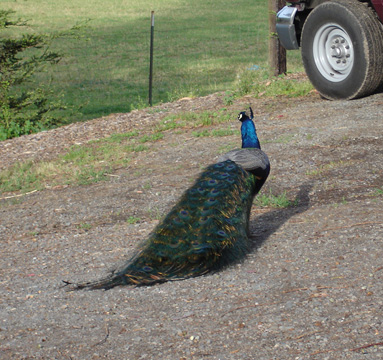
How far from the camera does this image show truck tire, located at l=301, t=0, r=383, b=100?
880 centimetres

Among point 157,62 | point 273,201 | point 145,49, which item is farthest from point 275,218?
point 145,49

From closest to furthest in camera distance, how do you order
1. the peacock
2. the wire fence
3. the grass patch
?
the peacock
the grass patch
the wire fence

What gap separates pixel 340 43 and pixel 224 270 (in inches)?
223

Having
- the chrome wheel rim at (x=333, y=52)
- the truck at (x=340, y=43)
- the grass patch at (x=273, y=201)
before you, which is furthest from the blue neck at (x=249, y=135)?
the chrome wheel rim at (x=333, y=52)

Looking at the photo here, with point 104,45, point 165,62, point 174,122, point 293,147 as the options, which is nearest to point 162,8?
point 104,45

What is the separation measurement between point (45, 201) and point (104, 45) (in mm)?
15764

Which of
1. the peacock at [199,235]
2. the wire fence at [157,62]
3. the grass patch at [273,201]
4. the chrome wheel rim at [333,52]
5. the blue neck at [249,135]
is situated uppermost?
the chrome wheel rim at [333,52]

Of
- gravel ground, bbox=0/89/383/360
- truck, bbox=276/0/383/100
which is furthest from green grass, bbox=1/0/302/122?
gravel ground, bbox=0/89/383/360

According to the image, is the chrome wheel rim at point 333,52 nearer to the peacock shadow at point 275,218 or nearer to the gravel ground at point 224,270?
the gravel ground at point 224,270

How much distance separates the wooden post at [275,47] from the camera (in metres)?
11.4

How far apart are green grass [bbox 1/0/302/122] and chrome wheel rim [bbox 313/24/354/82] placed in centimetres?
105

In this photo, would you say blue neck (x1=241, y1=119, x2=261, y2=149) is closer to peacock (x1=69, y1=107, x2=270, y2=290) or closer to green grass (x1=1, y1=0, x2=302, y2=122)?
peacock (x1=69, y1=107, x2=270, y2=290)

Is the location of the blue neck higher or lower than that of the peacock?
higher

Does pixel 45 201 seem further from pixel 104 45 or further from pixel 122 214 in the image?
pixel 104 45
